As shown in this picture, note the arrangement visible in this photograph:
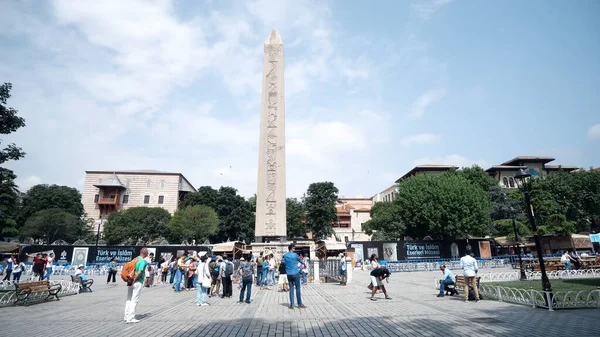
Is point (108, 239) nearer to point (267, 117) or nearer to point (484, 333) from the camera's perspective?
point (267, 117)

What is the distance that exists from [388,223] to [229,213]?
930 inches

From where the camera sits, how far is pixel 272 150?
1694 centimetres

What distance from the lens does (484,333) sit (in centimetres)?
509

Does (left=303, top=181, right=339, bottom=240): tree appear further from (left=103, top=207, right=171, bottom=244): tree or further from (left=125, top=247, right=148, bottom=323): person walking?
(left=125, top=247, right=148, bottom=323): person walking

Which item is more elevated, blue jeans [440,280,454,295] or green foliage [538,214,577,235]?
green foliage [538,214,577,235]

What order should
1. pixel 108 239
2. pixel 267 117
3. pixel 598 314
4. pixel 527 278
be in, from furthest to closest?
pixel 108 239 → pixel 267 117 → pixel 527 278 → pixel 598 314

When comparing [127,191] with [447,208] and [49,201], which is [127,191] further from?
[447,208]

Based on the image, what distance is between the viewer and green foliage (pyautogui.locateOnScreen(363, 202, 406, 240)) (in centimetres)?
3962

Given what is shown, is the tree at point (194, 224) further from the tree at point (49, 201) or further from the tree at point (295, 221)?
the tree at point (49, 201)

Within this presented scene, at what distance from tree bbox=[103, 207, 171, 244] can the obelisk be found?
35.1 meters

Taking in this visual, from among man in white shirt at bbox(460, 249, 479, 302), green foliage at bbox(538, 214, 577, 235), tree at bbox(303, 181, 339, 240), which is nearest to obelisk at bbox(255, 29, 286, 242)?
man in white shirt at bbox(460, 249, 479, 302)

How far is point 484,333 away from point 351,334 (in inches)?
82.1

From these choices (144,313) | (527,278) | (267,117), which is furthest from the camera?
(267,117)

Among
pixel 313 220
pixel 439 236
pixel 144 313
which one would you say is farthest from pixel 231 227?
pixel 144 313
